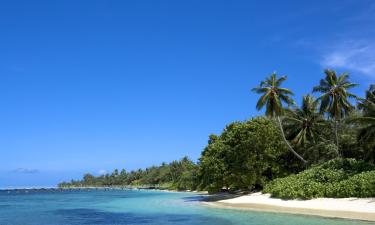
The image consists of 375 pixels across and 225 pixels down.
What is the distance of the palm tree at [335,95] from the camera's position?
48.5 m

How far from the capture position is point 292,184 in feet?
141

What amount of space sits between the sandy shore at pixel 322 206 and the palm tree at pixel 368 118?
838cm

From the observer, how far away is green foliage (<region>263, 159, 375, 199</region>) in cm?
3684

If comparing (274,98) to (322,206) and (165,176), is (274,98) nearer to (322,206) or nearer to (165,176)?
(322,206)

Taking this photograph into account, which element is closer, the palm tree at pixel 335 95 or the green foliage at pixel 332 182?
the green foliage at pixel 332 182

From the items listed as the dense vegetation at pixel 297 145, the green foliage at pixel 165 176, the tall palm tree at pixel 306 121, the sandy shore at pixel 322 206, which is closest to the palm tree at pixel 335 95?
the dense vegetation at pixel 297 145

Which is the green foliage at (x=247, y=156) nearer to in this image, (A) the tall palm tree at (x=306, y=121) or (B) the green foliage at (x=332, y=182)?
(A) the tall palm tree at (x=306, y=121)

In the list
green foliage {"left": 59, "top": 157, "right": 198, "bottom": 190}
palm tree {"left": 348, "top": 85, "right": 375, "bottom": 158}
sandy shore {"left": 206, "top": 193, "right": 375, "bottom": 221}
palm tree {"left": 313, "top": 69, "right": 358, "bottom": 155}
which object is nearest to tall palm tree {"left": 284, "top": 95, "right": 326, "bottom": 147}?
palm tree {"left": 313, "top": 69, "right": 358, "bottom": 155}

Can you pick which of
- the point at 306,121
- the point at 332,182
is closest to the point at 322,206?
the point at 332,182

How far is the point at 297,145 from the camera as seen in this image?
54.4 m

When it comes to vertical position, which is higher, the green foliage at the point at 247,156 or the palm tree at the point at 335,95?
the palm tree at the point at 335,95

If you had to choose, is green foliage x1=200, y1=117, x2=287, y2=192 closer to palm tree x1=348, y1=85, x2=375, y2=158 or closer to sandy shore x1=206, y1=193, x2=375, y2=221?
sandy shore x1=206, y1=193, x2=375, y2=221

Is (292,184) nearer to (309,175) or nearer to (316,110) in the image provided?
(309,175)

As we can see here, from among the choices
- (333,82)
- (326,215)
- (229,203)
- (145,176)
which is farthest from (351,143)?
(145,176)
